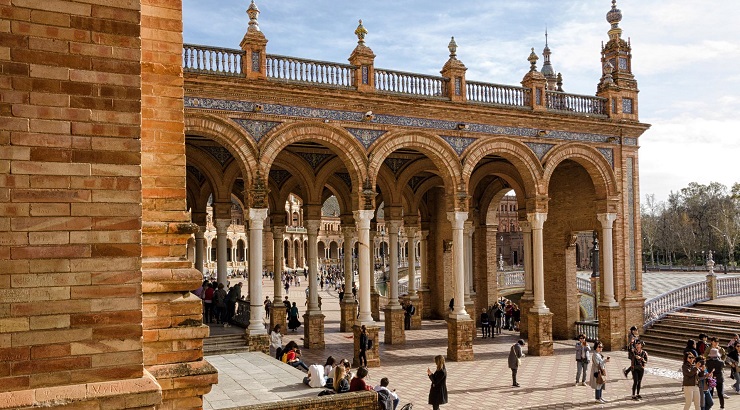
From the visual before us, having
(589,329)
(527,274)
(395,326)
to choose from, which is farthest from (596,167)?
(395,326)

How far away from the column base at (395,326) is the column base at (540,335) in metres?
4.00

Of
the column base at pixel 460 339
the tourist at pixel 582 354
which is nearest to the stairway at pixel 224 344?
the column base at pixel 460 339

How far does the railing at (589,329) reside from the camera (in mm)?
20214

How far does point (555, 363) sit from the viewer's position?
665 inches

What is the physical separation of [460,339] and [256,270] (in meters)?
5.79

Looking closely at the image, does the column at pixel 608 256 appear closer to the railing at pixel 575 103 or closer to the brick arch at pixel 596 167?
the brick arch at pixel 596 167

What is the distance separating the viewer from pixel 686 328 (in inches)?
762

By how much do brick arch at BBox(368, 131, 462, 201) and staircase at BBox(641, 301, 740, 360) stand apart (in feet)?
27.0

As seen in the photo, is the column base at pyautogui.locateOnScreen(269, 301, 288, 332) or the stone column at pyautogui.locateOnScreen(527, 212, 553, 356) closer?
the stone column at pyautogui.locateOnScreen(527, 212, 553, 356)

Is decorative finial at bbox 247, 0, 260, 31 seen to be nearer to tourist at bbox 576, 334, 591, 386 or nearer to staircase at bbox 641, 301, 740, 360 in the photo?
tourist at bbox 576, 334, 591, 386

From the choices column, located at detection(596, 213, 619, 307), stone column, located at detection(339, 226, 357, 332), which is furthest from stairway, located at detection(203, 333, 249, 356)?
column, located at detection(596, 213, 619, 307)

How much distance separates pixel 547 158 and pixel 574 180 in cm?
271

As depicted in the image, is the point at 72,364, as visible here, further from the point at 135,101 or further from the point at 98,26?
the point at 98,26

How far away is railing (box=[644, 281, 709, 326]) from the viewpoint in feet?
67.5
